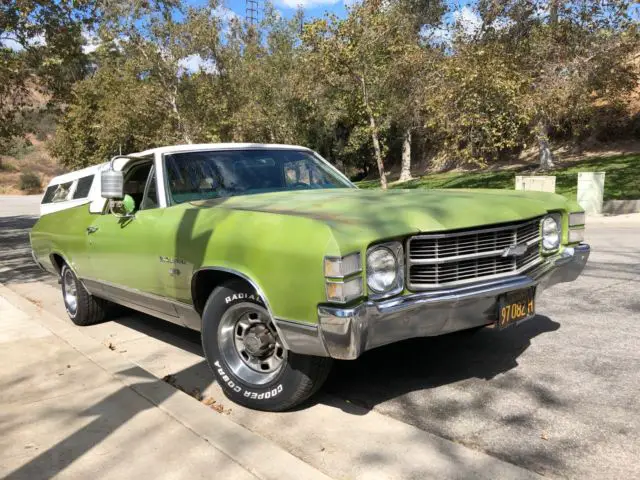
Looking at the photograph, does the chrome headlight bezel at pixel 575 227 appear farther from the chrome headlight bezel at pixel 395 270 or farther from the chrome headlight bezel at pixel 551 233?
the chrome headlight bezel at pixel 395 270

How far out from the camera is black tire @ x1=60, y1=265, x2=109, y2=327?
5.91 meters

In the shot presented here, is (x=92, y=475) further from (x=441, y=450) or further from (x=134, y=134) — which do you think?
(x=134, y=134)

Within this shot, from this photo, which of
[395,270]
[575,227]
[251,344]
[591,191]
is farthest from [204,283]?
[591,191]

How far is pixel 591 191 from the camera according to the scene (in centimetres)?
1453

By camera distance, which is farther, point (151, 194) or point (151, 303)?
point (151, 194)

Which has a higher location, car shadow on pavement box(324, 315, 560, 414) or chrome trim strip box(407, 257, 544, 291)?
chrome trim strip box(407, 257, 544, 291)

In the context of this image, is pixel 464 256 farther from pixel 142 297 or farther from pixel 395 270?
pixel 142 297

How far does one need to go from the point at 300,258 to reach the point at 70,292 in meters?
4.06

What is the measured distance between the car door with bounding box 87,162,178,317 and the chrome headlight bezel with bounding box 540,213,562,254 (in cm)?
275

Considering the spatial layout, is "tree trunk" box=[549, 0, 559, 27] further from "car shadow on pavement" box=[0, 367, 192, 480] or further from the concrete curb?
"car shadow on pavement" box=[0, 367, 192, 480]

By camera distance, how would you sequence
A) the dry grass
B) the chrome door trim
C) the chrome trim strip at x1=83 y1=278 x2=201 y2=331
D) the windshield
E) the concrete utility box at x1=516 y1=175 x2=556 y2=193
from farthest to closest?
the dry grass
the concrete utility box at x1=516 y1=175 x2=556 y2=193
the windshield
the chrome door trim
the chrome trim strip at x1=83 y1=278 x2=201 y2=331

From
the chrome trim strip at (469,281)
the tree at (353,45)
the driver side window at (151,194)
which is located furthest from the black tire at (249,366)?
the tree at (353,45)

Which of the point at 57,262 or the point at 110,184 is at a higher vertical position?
the point at 110,184

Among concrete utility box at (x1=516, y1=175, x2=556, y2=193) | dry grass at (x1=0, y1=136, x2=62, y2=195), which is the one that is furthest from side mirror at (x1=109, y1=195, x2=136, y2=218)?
dry grass at (x1=0, y1=136, x2=62, y2=195)
